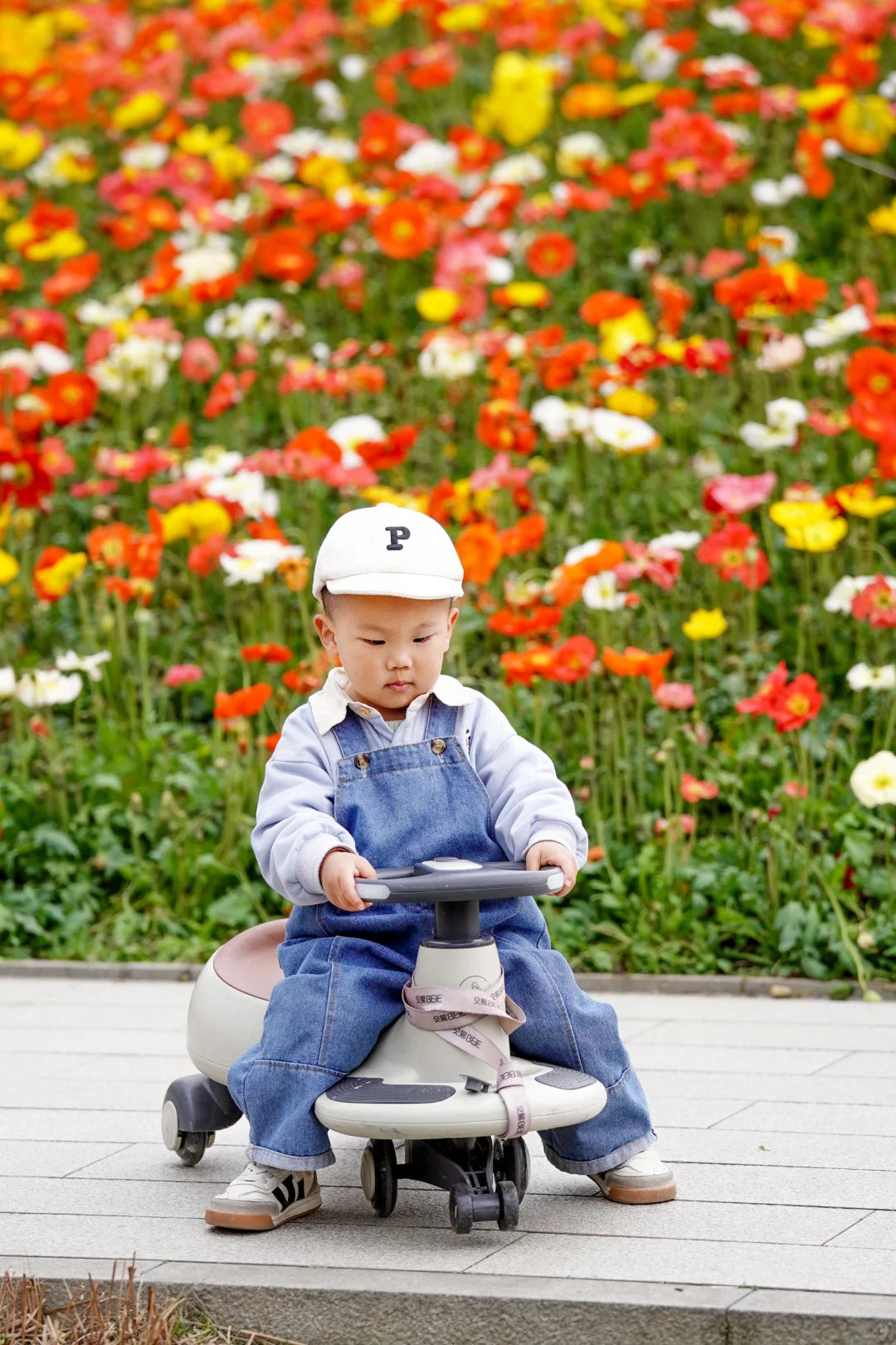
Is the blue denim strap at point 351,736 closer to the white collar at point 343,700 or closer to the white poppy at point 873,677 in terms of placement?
the white collar at point 343,700

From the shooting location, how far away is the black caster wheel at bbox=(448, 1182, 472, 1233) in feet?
8.29

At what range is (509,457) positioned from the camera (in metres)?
5.89

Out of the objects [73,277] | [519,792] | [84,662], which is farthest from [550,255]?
[519,792]

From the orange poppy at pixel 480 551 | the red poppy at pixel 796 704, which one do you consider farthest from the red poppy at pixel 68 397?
the red poppy at pixel 796 704

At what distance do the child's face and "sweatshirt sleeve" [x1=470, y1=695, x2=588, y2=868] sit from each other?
0.13 meters

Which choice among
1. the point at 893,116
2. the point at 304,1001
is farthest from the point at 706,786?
the point at 893,116

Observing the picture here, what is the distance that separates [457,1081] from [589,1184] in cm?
43

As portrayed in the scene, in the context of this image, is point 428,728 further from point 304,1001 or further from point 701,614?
point 701,614

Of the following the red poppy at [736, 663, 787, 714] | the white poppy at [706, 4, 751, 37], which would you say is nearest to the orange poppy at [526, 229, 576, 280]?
the white poppy at [706, 4, 751, 37]

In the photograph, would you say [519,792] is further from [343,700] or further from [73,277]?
[73,277]

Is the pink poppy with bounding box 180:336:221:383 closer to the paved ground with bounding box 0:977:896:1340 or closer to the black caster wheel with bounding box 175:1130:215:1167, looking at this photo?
the paved ground with bounding box 0:977:896:1340

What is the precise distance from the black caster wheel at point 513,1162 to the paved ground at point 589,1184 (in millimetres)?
57

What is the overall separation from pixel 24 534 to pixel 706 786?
2634 mm

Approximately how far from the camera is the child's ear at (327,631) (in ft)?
9.22
